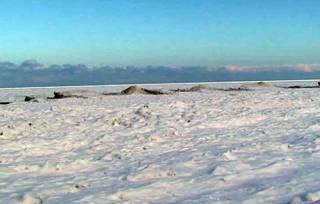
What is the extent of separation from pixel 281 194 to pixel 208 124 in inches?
350

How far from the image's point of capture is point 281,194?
294 inches

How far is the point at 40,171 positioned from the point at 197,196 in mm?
3938

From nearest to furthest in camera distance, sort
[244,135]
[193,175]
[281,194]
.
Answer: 1. [281,194]
2. [193,175]
3. [244,135]

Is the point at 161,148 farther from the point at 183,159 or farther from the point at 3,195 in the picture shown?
the point at 3,195

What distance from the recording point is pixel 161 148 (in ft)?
41.2

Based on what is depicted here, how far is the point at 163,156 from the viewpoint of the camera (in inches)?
448

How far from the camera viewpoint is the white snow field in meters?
8.07

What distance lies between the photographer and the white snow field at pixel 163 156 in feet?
26.5

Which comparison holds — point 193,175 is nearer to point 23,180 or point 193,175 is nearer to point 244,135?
point 23,180

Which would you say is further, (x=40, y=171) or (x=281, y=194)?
(x=40, y=171)

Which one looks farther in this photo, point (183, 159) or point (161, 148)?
point (161, 148)

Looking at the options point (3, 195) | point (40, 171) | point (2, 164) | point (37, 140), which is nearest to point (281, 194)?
point (3, 195)

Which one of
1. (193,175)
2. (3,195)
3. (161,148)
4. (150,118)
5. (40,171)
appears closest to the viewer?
(3,195)

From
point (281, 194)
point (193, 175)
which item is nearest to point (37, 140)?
point (193, 175)
